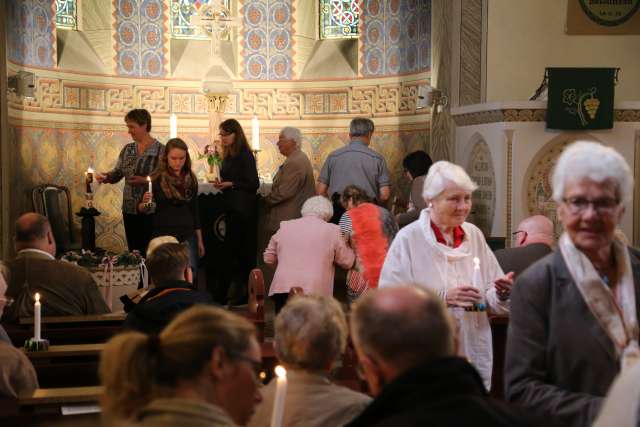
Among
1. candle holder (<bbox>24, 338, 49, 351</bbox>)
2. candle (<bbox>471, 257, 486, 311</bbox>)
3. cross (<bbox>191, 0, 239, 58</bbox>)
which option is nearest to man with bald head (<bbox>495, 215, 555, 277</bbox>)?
candle (<bbox>471, 257, 486, 311</bbox>)

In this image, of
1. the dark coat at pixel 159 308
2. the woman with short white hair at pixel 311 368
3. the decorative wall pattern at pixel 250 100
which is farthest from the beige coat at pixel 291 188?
the woman with short white hair at pixel 311 368

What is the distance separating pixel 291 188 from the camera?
32.0 ft

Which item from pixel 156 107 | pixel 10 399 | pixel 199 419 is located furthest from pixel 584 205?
pixel 156 107

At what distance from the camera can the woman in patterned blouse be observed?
8.47 meters

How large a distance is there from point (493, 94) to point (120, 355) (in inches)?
362

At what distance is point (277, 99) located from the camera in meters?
13.7

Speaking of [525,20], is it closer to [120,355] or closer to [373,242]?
[373,242]

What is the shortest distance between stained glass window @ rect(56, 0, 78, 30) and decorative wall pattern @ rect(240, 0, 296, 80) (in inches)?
83.3

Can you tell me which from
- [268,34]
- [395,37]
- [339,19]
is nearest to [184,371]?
[395,37]

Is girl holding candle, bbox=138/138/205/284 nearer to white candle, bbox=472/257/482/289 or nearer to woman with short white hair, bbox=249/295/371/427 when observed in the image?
white candle, bbox=472/257/482/289

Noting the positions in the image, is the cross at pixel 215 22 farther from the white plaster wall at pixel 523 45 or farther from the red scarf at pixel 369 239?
the red scarf at pixel 369 239

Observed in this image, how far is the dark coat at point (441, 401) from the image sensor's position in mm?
2121

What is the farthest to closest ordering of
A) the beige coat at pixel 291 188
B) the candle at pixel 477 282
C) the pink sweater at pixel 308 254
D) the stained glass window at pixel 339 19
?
the stained glass window at pixel 339 19 < the beige coat at pixel 291 188 < the pink sweater at pixel 308 254 < the candle at pixel 477 282

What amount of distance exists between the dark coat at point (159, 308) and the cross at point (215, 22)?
8.54 meters
